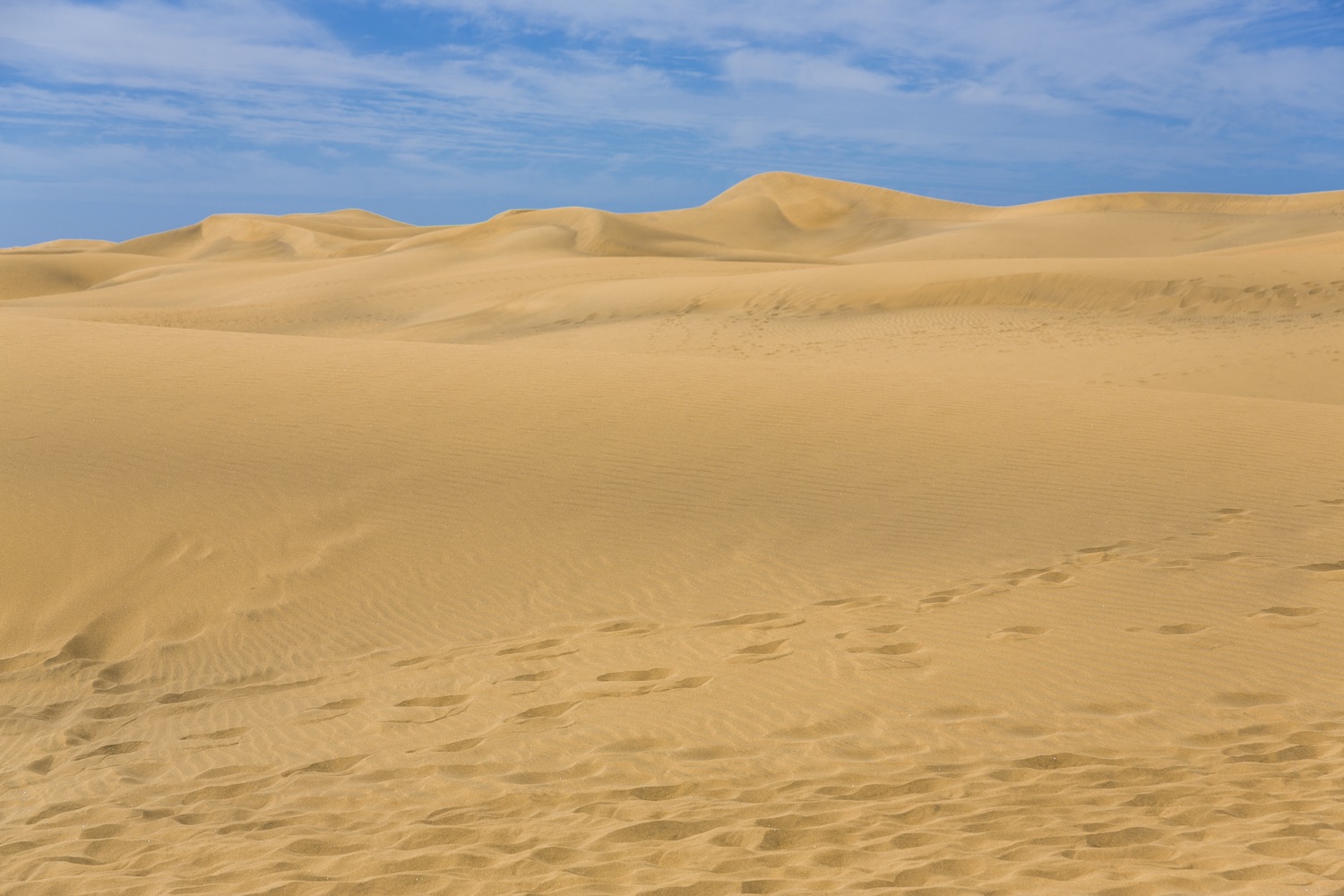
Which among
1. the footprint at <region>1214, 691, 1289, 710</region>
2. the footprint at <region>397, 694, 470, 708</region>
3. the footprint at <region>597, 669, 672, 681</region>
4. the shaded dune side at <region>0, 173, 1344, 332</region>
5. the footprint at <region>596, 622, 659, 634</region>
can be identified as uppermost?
the shaded dune side at <region>0, 173, 1344, 332</region>

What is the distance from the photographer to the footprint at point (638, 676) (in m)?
5.67

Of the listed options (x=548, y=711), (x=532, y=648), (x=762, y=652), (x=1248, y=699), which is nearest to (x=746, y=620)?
(x=762, y=652)

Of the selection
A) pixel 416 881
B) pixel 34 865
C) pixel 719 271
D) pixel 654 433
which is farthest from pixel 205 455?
pixel 719 271

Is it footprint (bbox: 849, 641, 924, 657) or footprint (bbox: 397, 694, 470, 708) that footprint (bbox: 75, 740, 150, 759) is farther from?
footprint (bbox: 849, 641, 924, 657)

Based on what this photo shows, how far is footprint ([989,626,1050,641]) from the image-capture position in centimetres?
590

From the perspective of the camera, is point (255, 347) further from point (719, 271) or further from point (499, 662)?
point (719, 271)

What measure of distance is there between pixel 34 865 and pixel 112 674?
2.07m

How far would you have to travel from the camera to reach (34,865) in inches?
165

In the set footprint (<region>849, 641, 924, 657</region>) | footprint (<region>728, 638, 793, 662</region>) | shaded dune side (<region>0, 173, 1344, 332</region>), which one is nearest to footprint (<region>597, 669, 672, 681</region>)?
footprint (<region>728, 638, 793, 662</region>)

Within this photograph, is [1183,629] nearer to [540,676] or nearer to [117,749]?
[540,676]

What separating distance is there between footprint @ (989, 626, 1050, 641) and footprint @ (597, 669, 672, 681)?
176 centimetres

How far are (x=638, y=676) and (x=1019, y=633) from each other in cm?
204

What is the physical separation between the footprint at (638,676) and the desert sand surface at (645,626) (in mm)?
37

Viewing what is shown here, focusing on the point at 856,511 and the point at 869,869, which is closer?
the point at 869,869
